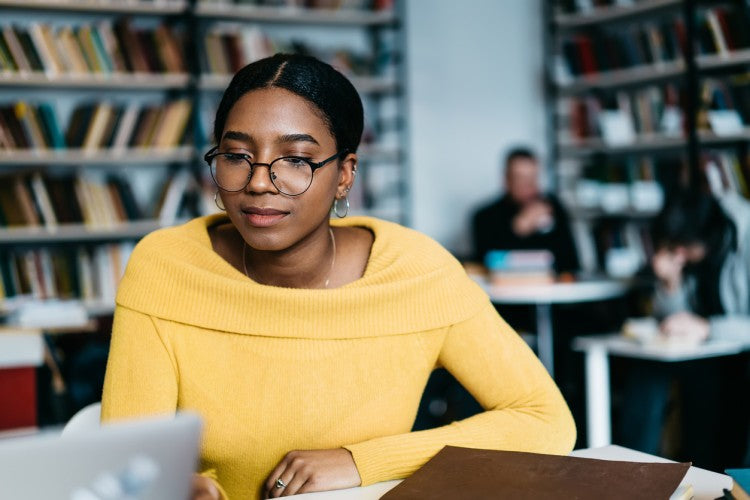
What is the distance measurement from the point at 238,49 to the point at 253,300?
3.53m

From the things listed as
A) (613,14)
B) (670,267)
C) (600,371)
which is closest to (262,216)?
(600,371)

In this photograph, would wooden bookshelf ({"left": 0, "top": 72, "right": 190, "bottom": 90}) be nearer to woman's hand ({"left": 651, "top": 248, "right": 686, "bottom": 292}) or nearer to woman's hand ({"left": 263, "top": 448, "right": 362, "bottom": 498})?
woman's hand ({"left": 651, "top": 248, "right": 686, "bottom": 292})

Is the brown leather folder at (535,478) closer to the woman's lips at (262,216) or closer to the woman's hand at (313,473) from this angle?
the woman's hand at (313,473)

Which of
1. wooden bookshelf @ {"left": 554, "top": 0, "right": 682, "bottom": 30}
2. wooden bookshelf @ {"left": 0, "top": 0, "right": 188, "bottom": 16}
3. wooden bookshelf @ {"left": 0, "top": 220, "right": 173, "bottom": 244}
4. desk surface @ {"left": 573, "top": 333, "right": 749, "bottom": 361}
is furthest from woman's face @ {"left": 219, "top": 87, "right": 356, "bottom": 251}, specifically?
wooden bookshelf @ {"left": 554, "top": 0, "right": 682, "bottom": 30}

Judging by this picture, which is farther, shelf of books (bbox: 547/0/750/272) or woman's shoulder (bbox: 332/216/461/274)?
shelf of books (bbox: 547/0/750/272)

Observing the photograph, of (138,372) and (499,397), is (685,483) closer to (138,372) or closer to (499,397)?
(499,397)

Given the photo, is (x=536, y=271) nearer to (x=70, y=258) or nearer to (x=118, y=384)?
(x=70, y=258)

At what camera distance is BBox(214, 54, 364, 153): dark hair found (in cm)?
128

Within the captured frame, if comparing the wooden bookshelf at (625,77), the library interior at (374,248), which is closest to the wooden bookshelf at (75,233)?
the library interior at (374,248)

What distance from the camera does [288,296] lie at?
1270 mm

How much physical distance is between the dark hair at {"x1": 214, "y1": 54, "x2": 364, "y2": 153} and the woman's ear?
17 mm

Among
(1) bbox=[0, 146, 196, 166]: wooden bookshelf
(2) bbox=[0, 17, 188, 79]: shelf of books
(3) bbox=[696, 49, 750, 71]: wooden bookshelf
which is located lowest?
(1) bbox=[0, 146, 196, 166]: wooden bookshelf

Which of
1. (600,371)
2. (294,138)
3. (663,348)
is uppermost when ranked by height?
(294,138)

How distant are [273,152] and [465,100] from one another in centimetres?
457
